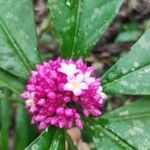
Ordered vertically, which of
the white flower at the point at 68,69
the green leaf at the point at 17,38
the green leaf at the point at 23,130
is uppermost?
the green leaf at the point at 17,38

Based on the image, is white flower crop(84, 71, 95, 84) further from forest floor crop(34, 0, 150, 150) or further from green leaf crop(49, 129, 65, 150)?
forest floor crop(34, 0, 150, 150)

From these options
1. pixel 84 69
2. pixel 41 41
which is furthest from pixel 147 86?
pixel 41 41

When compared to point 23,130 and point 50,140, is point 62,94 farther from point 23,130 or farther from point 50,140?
point 23,130

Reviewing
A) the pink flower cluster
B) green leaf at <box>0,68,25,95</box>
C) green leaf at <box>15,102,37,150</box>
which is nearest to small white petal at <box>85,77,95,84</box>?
the pink flower cluster

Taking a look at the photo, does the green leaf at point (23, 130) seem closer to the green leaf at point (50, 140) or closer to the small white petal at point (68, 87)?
the green leaf at point (50, 140)

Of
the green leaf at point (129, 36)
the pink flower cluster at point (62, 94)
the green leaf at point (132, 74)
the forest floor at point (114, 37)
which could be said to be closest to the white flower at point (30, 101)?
the pink flower cluster at point (62, 94)

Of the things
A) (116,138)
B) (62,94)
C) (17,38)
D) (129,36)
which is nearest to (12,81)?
(17,38)

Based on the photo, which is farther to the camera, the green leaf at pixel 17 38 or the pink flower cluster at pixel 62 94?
the green leaf at pixel 17 38
